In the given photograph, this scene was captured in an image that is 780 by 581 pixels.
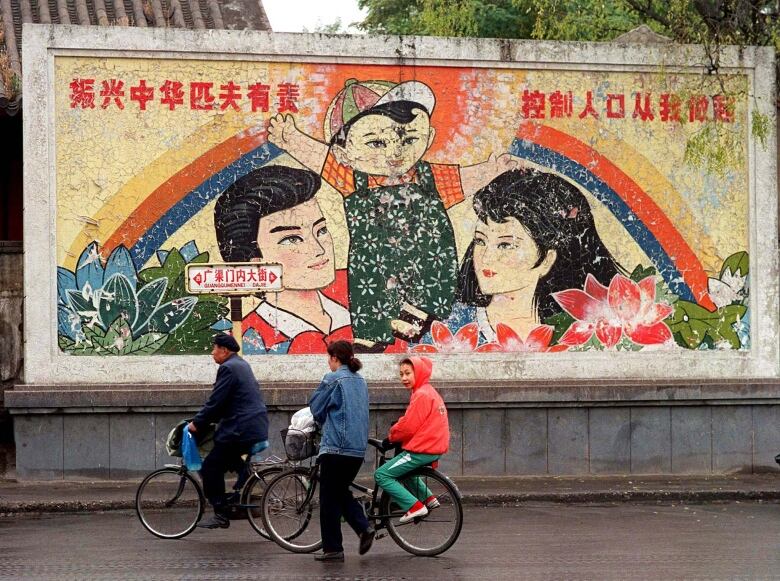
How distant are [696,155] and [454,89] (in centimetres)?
296

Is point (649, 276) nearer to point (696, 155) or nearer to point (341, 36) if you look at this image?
point (696, 155)

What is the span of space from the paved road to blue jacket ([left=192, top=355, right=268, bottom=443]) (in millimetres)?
932

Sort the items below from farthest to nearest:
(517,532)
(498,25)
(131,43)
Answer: (498,25) < (131,43) < (517,532)

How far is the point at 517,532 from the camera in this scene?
11.5m

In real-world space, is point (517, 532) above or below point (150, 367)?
below

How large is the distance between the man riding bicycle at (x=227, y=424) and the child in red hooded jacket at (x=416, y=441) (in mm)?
1364

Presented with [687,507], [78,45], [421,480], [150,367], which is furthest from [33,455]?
[687,507]

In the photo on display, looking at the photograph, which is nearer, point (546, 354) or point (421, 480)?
Result: point (421, 480)

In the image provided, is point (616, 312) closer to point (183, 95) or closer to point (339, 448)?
point (183, 95)

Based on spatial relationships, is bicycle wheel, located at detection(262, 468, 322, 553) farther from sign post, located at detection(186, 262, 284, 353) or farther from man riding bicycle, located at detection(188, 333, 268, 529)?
sign post, located at detection(186, 262, 284, 353)

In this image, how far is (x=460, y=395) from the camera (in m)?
14.4

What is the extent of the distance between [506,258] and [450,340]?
1155mm

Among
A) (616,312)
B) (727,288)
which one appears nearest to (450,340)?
(616,312)

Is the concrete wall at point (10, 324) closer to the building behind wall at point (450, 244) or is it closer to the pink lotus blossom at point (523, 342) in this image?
the building behind wall at point (450, 244)
